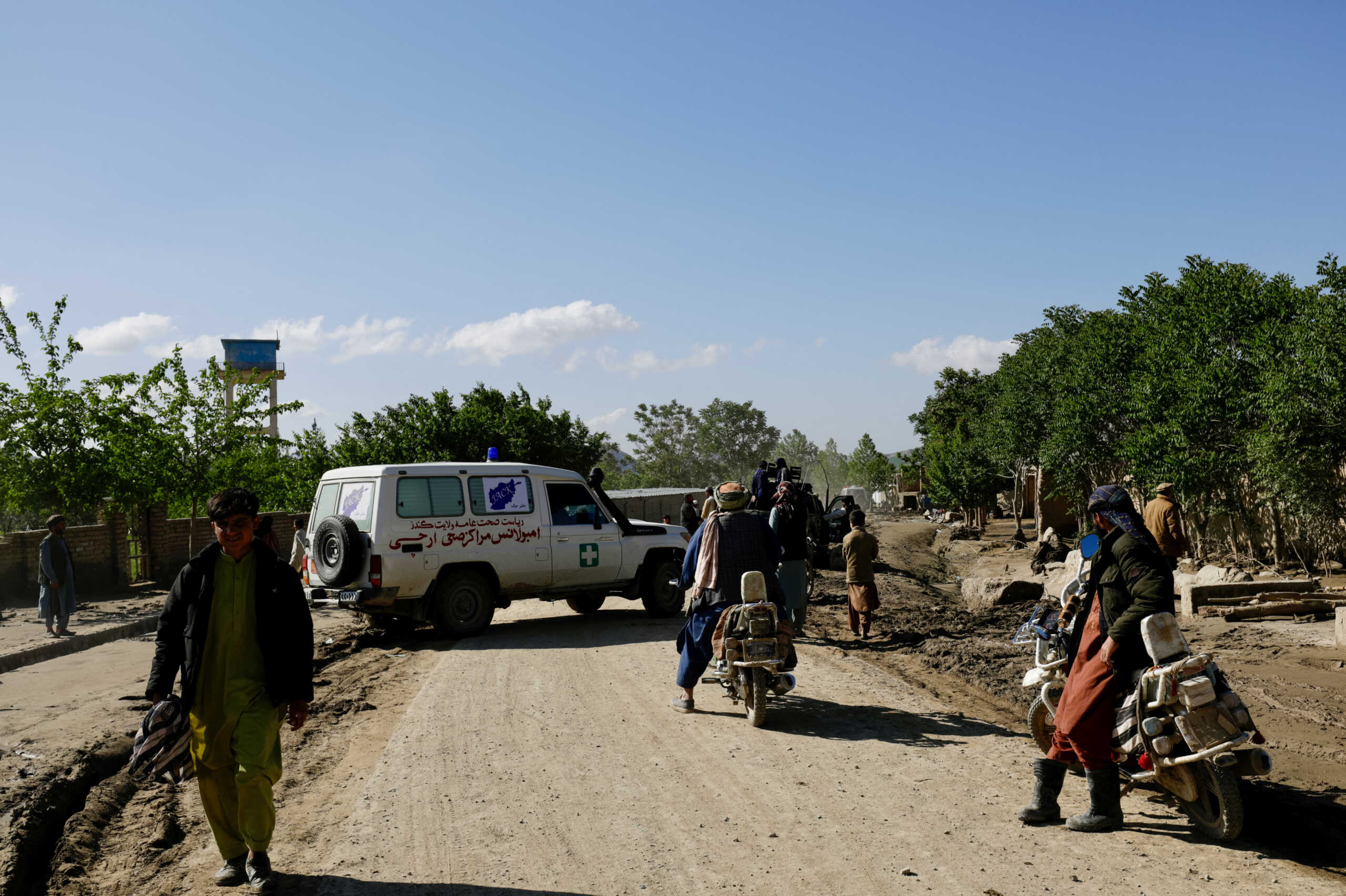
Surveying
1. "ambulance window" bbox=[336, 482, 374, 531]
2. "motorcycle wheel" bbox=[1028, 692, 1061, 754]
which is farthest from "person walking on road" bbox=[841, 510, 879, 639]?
"motorcycle wheel" bbox=[1028, 692, 1061, 754]

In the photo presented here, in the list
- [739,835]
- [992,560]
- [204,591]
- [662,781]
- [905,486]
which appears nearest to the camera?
[204,591]

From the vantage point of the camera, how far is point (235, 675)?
4.50m

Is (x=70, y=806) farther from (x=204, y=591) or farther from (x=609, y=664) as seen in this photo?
(x=609, y=664)

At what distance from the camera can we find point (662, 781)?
595 centimetres

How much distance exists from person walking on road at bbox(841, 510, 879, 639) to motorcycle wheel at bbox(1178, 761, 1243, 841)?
278 inches

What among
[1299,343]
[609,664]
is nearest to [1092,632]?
[609,664]

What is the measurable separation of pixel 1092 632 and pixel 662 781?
2662mm

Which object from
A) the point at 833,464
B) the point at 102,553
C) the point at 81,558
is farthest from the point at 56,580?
the point at 833,464

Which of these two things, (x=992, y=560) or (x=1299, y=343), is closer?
(x=1299, y=343)

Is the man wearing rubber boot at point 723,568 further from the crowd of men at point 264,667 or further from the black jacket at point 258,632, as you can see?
the black jacket at point 258,632

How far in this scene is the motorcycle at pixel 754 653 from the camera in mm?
7340

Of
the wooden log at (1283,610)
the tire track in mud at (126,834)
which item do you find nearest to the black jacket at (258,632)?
the tire track in mud at (126,834)

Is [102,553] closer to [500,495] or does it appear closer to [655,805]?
[500,495]

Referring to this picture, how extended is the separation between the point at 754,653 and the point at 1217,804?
10.9ft
